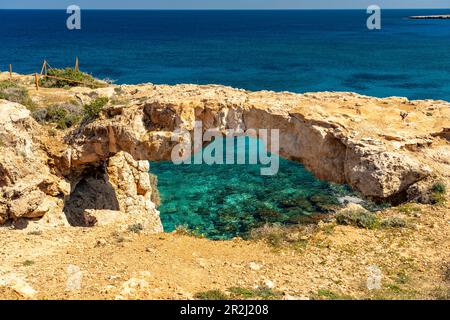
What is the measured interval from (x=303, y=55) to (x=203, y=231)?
54.9 metres

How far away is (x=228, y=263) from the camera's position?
11.2 metres

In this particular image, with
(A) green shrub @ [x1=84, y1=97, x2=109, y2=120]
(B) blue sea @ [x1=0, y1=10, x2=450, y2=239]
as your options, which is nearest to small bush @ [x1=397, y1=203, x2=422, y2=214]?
(B) blue sea @ [x1=0, y1=10, x2=450, y2=239]

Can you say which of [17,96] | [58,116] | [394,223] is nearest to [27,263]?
[58,116]

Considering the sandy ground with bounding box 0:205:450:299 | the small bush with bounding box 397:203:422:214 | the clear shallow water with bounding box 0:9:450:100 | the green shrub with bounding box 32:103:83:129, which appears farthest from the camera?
the clear shallow water with bounding box 0:9:450:100

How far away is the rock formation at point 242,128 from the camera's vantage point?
14727mm

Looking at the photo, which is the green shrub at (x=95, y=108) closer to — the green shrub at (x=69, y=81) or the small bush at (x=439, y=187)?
the green shrub at (x=69, y=81)

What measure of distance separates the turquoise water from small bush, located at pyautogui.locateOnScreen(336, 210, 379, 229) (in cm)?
730

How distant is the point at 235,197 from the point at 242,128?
860cm

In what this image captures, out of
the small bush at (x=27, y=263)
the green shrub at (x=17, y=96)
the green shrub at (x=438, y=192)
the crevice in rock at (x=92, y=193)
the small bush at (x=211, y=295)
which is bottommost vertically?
the crevice in rock at (x=92, y=193)

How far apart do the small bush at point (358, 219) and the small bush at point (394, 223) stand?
0.65 feet

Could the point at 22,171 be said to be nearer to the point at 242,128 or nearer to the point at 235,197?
the point at 242,128

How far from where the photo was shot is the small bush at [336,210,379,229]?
12.9 meters

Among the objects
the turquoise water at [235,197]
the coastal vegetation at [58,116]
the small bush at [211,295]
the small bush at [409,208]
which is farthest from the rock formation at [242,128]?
the small bush at [211,295]

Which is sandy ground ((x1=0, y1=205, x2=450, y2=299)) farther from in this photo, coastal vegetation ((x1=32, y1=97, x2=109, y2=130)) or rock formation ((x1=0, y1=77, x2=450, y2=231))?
coastal vegetation ((x1=32, y1=97, x2=109, y2=130))
